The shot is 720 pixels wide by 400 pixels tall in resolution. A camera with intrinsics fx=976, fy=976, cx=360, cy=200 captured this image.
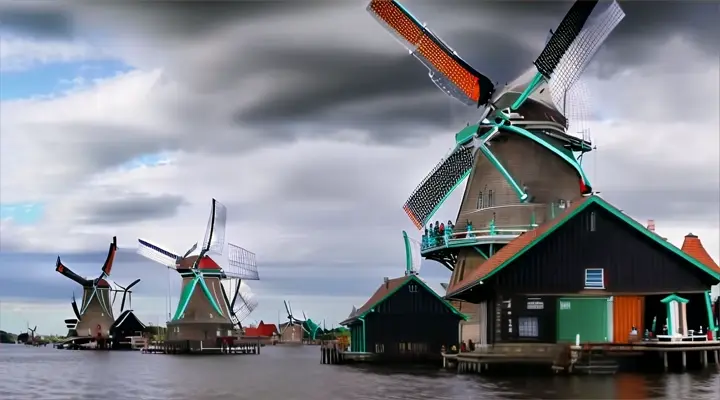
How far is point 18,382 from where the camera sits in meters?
37.1

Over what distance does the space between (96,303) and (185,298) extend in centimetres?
3502

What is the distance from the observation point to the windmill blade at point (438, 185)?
46.8 m

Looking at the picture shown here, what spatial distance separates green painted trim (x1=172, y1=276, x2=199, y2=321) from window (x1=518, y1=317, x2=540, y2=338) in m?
53.0

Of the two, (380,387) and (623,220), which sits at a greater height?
(623,220)

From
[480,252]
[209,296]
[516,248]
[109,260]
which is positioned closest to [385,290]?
[480,252]

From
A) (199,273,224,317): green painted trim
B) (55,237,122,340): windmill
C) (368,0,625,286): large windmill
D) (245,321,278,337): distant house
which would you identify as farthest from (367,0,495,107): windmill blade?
(245,321,278,337): distant house

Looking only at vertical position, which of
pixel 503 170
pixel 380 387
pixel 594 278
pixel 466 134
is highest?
pixel 466 134

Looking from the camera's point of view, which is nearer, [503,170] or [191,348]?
[503,170]

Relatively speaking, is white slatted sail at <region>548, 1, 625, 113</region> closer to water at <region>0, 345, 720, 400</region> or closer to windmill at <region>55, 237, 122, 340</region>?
water at <region>0, 345, 720, 400</region>

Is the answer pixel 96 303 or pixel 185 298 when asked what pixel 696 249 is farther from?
pixel 96 303

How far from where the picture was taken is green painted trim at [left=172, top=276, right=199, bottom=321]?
83000mm

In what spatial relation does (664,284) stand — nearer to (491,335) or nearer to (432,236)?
(491,335)

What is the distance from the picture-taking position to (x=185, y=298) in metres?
83.7

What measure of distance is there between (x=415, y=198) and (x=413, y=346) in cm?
757
